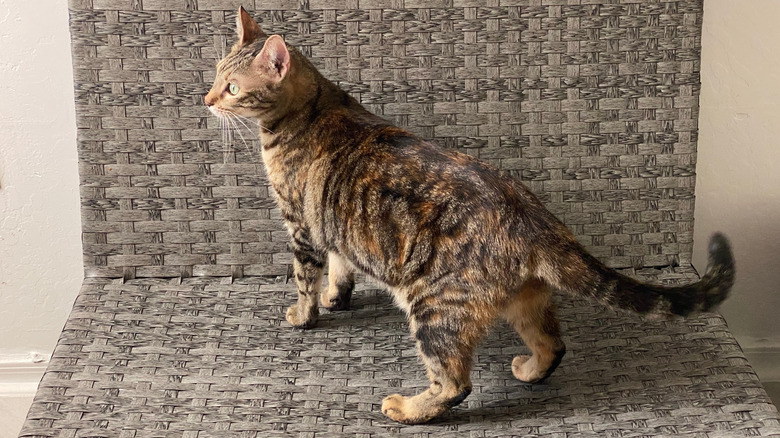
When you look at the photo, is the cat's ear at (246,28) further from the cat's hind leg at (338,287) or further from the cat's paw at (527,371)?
the cat's paw at (527,371)

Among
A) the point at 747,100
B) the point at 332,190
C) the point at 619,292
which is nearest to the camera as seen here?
the point at 619,292

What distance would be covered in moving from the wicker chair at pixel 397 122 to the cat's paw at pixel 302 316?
0.07ft

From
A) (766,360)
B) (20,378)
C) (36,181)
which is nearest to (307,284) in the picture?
(36,181)

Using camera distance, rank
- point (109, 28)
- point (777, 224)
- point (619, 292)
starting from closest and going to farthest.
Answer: point (619, 292)
point (109, 28)
point (777, 224)

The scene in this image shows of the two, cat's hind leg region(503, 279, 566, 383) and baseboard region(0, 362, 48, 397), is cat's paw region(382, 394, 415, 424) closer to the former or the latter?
cat's hind leg region(503, 279, 566, 383)

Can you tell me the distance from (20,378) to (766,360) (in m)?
1.65

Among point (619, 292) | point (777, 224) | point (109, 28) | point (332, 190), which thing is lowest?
point (777, 224)

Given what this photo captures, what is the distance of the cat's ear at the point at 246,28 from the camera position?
1.25 meters

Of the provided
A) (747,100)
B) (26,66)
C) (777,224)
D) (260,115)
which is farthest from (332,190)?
(777,224)

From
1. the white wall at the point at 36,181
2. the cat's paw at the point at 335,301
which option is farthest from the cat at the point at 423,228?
the white wall at the point at 36,181

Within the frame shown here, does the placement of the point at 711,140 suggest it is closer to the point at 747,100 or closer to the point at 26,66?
the point at 747,100

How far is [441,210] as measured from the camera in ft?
3.64

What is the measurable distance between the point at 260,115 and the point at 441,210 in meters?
0.34

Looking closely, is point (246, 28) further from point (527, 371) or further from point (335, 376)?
point (527, 371)
